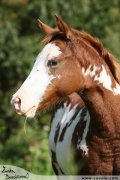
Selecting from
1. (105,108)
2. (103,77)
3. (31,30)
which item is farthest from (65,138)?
(31,30)

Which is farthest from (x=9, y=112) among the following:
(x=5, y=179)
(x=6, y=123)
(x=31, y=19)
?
(x=5, y=179)

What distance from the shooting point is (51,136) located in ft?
25.2

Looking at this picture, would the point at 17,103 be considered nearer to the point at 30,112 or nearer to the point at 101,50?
the point at 30,112

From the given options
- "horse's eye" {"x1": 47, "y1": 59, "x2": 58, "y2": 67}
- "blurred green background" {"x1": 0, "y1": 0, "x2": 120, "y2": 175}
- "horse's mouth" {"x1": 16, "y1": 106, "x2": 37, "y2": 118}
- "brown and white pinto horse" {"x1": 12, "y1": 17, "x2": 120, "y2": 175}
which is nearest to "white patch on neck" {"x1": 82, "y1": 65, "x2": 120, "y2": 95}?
"brown and white pinto horse" {"x1": 12, "y1": 17, "x2": 120, "y2": 175}

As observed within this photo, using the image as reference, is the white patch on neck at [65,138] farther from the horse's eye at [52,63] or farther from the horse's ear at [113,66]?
the horse's eye at [52,63]

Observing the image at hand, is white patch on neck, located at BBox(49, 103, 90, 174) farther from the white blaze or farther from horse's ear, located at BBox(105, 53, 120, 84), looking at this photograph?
the white blaze

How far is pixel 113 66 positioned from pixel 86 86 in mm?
273

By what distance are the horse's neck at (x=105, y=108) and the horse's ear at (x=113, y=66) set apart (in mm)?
146

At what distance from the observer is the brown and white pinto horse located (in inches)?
237

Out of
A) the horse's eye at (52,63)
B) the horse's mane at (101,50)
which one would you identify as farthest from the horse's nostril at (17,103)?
the horse's mane at (101,50)

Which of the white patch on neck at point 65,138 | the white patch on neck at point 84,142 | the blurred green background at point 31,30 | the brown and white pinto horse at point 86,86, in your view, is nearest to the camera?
the brown and white pinto horse at point 86,86

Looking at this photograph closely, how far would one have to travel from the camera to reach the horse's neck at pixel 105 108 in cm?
615

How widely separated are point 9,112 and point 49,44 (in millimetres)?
6205

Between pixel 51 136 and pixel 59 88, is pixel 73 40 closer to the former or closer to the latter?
pixel 59 88
